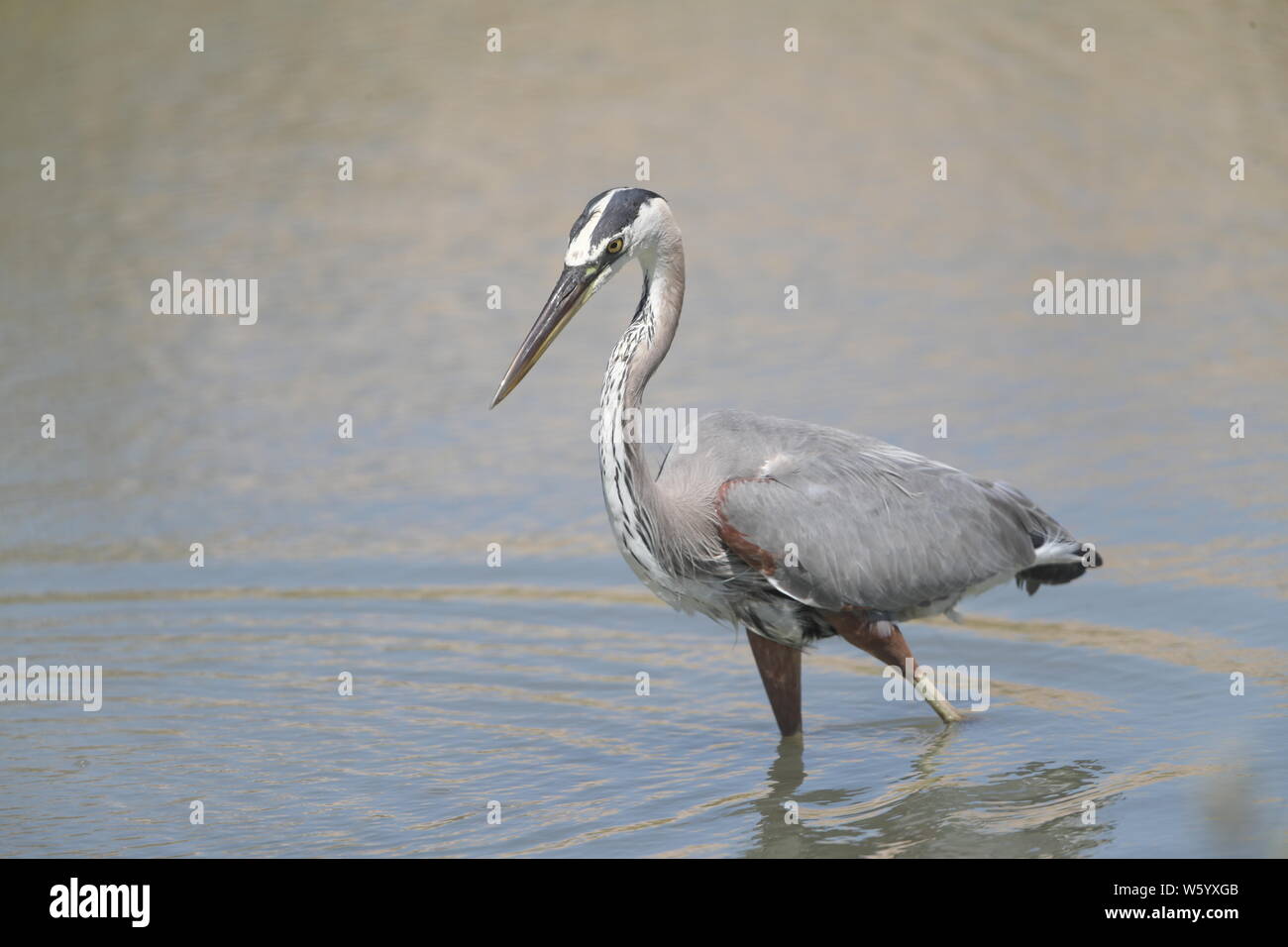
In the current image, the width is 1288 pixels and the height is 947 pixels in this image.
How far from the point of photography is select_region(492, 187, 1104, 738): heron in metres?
7.92

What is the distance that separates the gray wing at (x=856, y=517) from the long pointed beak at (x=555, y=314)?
100 centimetres

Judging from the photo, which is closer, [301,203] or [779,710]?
[779,710]

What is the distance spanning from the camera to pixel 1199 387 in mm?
13273

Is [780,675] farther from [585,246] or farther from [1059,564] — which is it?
[585,246]

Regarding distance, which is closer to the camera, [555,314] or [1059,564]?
[555,314]

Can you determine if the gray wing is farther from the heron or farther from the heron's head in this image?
the heron's head

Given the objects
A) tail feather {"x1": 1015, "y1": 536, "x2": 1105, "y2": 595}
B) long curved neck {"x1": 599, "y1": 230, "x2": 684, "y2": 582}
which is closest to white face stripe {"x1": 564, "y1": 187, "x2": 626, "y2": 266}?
long curved neck {"x1": 599, "y1": 230, "x2": 684, "y2": 582}

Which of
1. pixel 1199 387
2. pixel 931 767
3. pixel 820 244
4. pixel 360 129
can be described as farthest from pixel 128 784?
pixel 360 129

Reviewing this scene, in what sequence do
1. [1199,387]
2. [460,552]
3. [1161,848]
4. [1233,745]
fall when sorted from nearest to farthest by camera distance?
[1161,848] < [1233,745] < [460,552] < [1199,387]

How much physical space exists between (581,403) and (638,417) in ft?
19.4

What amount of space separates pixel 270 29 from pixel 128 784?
44.2ft

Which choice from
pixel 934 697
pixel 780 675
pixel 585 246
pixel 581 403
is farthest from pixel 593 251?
pixel 581 403

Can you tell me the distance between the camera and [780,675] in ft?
28.2
